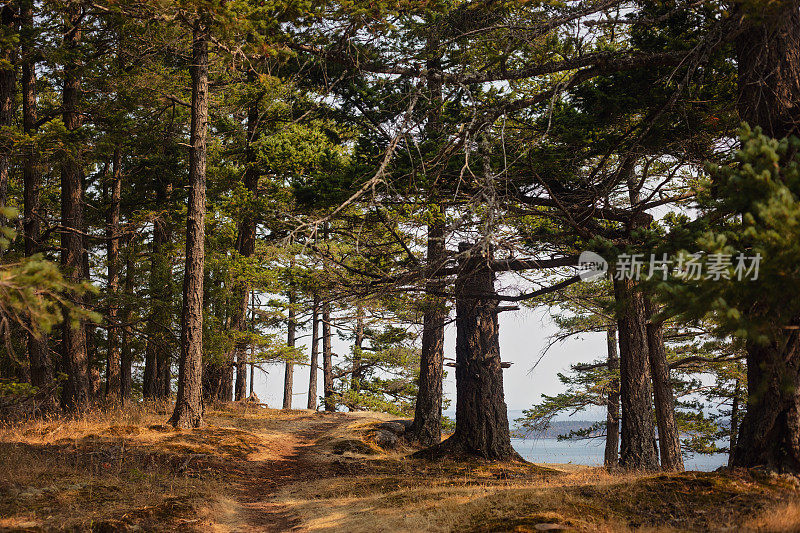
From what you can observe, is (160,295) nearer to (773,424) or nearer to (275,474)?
(275,474)

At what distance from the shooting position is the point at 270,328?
24.6 metres

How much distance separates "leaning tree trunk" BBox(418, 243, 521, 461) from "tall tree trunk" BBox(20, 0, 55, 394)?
962cm

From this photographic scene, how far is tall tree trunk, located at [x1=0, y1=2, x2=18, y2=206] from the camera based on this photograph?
1162 centimetres

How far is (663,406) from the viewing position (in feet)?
38.7

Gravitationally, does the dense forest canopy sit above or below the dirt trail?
above

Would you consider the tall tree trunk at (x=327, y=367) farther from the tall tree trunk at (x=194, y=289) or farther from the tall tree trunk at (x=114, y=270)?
the tall tree trunk at (x=194, y=289)

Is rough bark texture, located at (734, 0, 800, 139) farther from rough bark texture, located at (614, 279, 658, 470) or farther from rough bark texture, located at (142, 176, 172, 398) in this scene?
rough bark texture, located at (142, 176, 172, 398)

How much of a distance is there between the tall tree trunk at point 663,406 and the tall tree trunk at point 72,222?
13915mm

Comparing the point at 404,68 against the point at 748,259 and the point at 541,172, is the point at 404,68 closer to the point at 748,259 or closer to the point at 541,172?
the point at 541,172

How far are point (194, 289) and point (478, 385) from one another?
7.22 m

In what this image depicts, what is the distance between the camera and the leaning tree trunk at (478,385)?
11.9 meters

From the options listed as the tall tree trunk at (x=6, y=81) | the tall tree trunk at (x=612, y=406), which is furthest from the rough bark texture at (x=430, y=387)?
the tall tree trunk at (x=6, y=81)

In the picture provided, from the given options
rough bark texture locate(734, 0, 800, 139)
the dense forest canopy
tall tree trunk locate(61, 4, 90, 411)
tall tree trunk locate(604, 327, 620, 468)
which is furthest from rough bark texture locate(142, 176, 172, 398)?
tall tree trunk locate(604, 327, 620, 468)

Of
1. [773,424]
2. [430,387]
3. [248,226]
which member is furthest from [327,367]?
[773,424]
